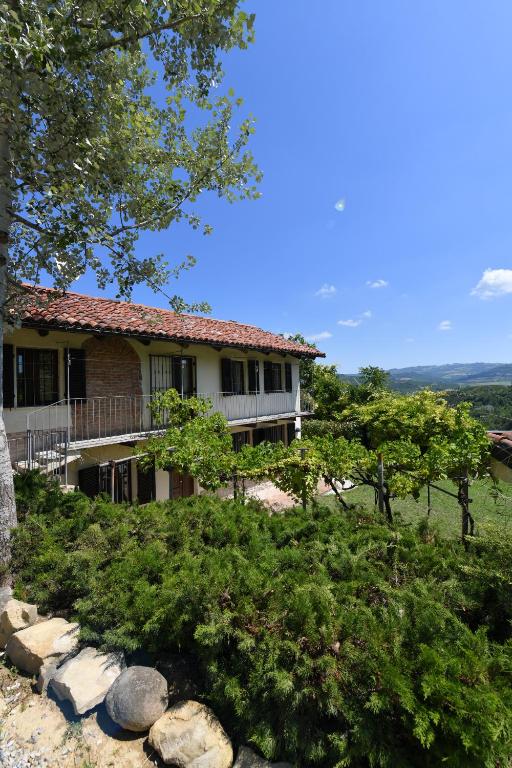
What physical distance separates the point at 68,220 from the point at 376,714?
632 cm

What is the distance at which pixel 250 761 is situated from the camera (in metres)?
2.46

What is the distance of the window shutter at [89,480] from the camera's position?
9031 mm

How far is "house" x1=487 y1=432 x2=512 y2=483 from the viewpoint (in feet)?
17.5

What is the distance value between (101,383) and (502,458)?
9.07 metres

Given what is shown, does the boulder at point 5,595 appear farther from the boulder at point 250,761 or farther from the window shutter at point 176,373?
the window shutter at point 176,373

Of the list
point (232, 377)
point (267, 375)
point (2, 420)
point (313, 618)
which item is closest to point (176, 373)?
point (232, 377)

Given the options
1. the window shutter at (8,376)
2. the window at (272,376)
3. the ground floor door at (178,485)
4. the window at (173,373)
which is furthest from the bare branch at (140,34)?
the window at (272,376)

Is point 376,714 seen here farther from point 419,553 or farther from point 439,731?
point 419,553

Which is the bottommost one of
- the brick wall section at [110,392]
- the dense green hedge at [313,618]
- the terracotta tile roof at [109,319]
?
the dense green hedge at [313,618]

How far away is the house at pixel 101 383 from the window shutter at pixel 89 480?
0.08 ft

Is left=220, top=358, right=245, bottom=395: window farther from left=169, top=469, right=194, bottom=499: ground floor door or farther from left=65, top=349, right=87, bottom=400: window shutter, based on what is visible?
left=65, top=349, right=87, bottom=400: window shutter

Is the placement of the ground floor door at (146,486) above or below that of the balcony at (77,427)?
below

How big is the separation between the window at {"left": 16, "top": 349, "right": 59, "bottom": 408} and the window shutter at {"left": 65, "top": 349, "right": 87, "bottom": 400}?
315 millimetres

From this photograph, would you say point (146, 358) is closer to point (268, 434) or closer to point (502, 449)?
point (268, 434)
